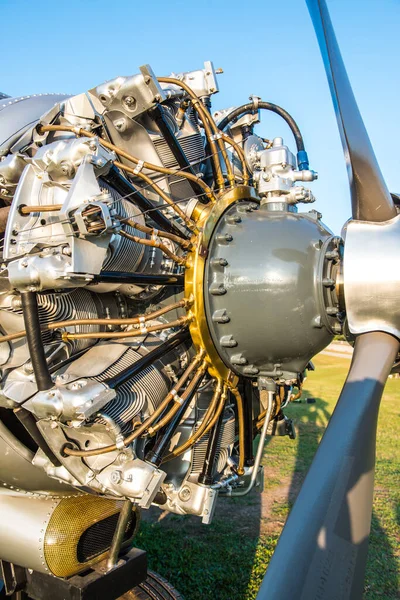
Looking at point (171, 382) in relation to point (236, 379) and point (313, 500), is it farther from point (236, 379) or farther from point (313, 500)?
point (313, 500)

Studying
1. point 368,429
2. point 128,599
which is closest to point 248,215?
point 368,429

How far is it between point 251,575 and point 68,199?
19.4 ft

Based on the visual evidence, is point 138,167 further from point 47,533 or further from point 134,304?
point 47,533

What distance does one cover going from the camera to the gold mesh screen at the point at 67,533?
4.51 m

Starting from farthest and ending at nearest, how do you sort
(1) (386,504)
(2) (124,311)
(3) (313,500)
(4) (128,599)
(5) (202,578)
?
(1) (386,504) → (5) (202,578) → (4) (128,599) → (2) (124,311) → (3) (313,500)

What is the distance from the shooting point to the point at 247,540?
8.38 meters

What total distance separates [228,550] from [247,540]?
19.6 inches

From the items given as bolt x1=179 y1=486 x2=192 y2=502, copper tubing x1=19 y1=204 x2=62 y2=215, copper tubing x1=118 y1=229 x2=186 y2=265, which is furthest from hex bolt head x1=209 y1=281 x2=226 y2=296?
bolt x1=179 y1=486 x2=192 y2=502

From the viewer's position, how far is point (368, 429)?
9.84 feet

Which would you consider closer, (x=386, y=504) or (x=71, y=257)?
(x=71, y=257)

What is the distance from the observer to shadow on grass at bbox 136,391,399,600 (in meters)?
7.00

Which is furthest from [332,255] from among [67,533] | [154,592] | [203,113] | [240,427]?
[154,592]

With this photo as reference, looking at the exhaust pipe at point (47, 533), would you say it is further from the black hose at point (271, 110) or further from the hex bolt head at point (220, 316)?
the black hose at point (271, 110)

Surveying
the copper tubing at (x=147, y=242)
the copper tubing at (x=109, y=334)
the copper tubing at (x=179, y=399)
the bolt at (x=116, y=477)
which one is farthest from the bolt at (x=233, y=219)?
the bolt at (x=116, y=477)
